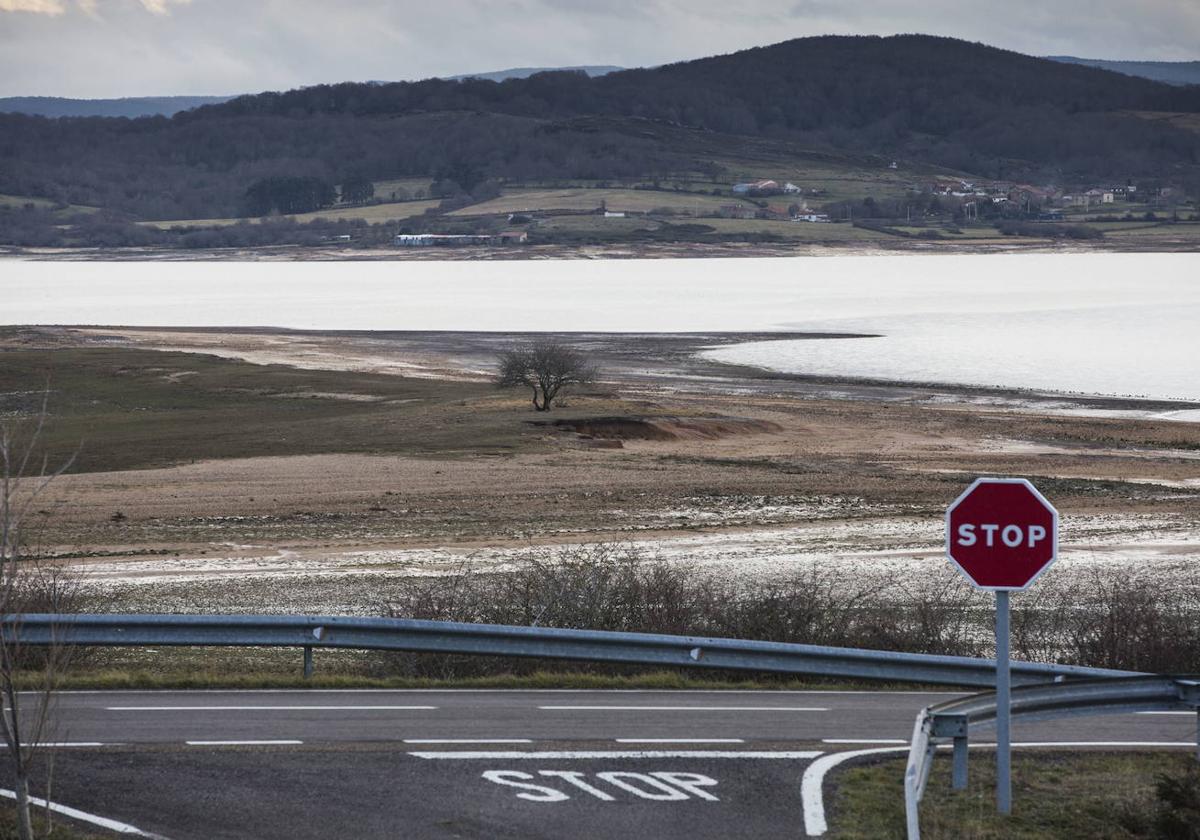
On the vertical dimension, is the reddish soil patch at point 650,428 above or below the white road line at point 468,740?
below

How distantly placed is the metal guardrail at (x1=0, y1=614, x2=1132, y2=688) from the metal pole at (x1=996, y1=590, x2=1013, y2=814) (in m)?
3.09

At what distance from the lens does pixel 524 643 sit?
12.9m

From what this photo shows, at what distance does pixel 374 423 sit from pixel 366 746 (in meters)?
37.5

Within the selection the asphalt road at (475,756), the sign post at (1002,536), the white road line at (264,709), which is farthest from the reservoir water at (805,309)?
the sign post at (1002,536)

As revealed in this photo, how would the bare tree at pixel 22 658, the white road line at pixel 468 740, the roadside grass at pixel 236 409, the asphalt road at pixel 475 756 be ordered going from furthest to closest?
the roadside grass at pixel 236 409, the white road line at pixel 468 740, the asphalt road at pixel 475 756, the bare tree at pixel 22 658

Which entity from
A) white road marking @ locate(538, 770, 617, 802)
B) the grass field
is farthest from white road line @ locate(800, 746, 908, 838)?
the grass field

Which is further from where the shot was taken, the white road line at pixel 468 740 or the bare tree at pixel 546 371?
the bare tree at pixel 546 371

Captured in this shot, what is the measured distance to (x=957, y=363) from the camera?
241 feet

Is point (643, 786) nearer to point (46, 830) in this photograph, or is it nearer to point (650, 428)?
point (46, 830)

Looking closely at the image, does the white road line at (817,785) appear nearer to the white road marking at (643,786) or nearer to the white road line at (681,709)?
the white road marking at (643,786)

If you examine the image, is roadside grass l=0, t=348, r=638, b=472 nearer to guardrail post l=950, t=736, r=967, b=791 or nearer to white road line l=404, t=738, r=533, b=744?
white road line l=404, t=738, r=533, b=744

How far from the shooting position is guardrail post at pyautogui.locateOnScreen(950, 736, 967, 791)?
9867mm

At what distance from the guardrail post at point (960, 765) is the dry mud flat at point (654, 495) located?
1190 cm

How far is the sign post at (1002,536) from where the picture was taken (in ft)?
28.3
